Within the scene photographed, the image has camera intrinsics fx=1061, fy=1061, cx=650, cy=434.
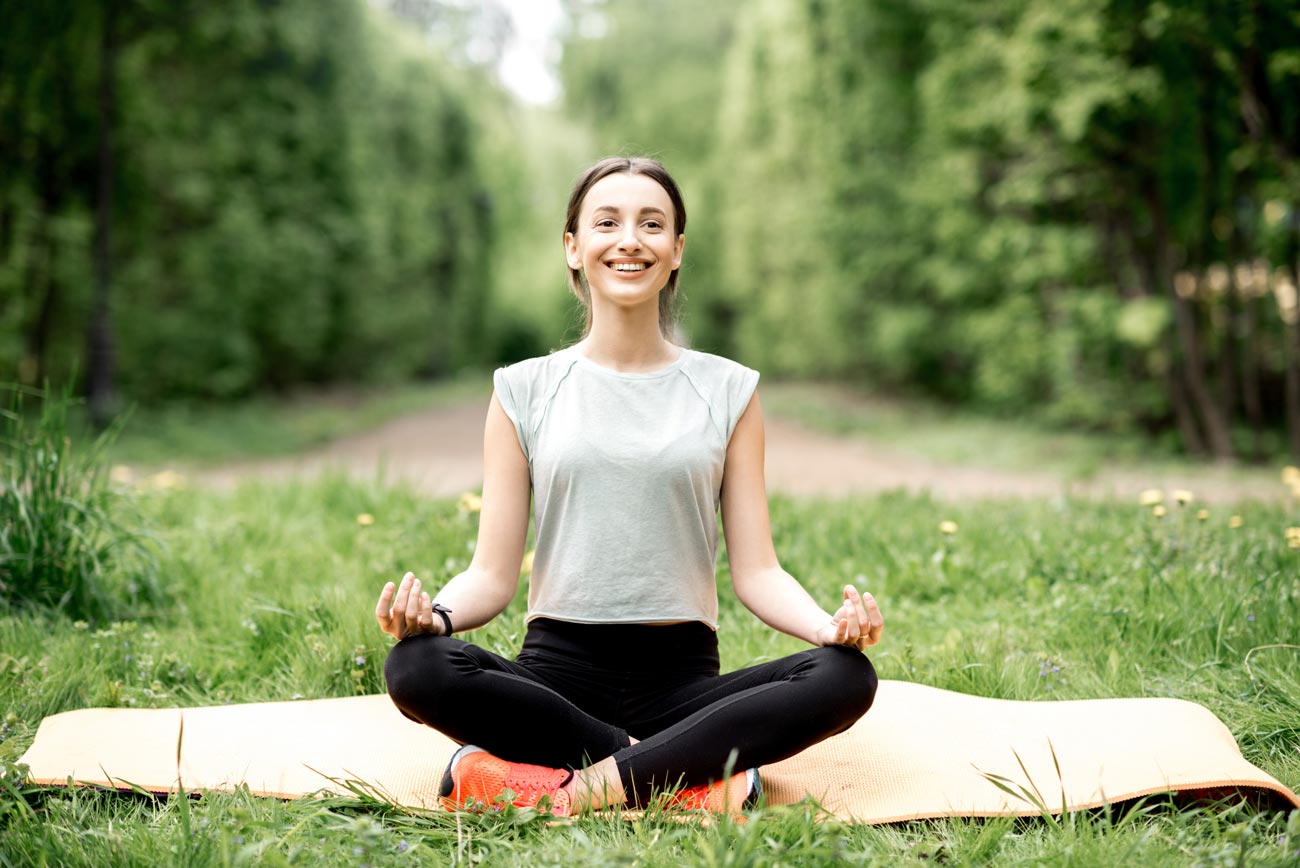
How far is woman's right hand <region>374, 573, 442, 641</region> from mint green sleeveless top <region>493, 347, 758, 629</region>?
0.32 metres

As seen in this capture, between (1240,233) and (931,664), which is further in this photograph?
(1240,233)

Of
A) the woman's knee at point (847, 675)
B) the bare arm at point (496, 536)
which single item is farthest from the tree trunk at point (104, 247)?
the woman's knee at point (847, 675)

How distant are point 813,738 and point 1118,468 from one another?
7035 mm

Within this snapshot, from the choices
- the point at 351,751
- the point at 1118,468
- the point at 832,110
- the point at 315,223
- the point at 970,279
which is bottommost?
the point at 1118,468

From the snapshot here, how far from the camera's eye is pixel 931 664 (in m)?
2.96

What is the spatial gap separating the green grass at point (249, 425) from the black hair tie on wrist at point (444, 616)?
5.11 meters

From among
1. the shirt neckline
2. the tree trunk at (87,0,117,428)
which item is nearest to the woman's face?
the shirt neckline

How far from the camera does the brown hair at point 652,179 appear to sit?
7.73 feet

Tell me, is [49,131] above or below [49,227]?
above

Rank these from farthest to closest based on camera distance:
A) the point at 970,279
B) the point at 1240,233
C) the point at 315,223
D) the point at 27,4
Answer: the point at 315,223 < the point at 970,279 < the point at 27,4 < the point at 1240,233

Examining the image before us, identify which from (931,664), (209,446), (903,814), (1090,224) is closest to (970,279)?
(1090,224)

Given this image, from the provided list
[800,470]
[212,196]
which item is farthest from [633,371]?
[212,196]

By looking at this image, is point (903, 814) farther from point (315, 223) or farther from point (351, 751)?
point (315, 223)

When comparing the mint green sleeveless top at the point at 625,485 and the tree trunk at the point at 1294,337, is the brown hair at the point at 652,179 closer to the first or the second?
the mint green sleeveless top at the point at 625,485
